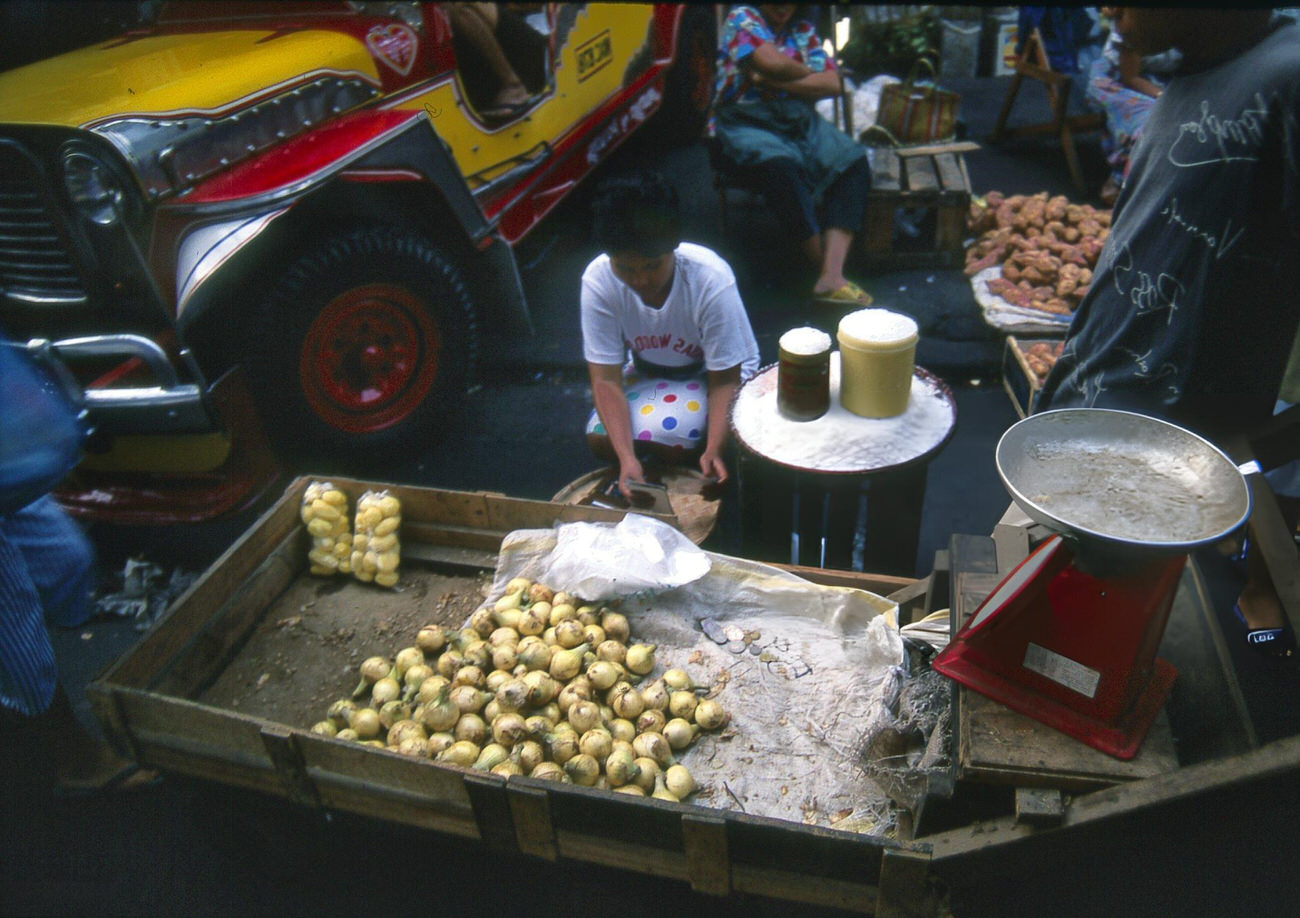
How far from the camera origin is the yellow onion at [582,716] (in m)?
2.31

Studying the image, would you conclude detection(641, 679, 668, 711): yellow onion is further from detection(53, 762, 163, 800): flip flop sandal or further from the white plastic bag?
detection(53, 762, 163, 800): flip flop sandal

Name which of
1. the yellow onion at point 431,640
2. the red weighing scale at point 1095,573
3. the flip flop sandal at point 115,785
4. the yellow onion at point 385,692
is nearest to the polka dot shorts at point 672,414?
the yellow onion at point 431,640

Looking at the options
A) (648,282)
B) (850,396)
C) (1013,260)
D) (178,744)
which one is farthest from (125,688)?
(1013,260)

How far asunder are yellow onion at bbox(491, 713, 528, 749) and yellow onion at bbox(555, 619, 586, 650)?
0.95ft

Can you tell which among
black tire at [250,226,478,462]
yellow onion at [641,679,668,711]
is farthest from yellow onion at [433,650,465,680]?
black tire at [250,226,478,462]

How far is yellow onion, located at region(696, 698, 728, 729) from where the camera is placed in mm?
2324

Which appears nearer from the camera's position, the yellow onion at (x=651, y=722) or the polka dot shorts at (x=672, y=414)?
the yellow onion at (x=651, y=722)

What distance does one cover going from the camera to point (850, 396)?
2549 millimetres

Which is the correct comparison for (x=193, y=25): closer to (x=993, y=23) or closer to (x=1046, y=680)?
(x=1046, y=680)

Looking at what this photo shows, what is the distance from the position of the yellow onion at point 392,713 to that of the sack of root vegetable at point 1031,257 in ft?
11.4

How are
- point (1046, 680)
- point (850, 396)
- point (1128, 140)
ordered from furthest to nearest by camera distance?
point (1128, 140), point (850, 396), point (1046, 680)

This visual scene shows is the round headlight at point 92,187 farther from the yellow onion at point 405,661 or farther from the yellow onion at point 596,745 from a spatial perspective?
the yellow onion at point 596,745

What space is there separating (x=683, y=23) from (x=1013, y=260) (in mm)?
4001

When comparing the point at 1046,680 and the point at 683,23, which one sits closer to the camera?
the point at 1046,680
